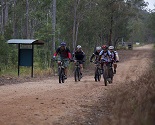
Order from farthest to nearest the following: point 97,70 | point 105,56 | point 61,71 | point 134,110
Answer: point 97,70 → point 61,71 → point 105,56 → point 134,110

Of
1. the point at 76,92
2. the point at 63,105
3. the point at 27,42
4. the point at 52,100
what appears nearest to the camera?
the point at 63,105

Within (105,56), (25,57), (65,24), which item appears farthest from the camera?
(65,24)

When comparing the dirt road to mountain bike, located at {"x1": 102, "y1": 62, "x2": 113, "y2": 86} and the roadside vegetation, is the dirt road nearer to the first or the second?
the roadside vegetation

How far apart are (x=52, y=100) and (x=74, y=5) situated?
854 inches

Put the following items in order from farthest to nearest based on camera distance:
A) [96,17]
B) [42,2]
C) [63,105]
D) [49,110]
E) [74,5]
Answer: [42,2], [96,17], [74,5], [63,105], [49,110]

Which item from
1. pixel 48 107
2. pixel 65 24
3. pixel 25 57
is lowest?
pixel 48 107

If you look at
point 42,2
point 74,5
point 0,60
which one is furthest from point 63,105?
point 42,2

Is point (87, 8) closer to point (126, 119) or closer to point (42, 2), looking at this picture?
point (42, 2)

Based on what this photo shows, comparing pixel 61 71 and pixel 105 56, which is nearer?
pixel 105 56

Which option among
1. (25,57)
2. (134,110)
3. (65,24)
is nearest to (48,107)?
(134,110)

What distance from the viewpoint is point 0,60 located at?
23.7 metres

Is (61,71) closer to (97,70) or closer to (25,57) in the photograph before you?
(97,70)

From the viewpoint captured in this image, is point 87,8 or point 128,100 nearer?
point 128,100

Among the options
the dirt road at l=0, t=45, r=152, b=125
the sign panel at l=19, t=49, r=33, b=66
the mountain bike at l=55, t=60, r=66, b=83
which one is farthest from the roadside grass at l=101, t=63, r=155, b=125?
the sign panel at l=19, t=49, r=33, b=66
